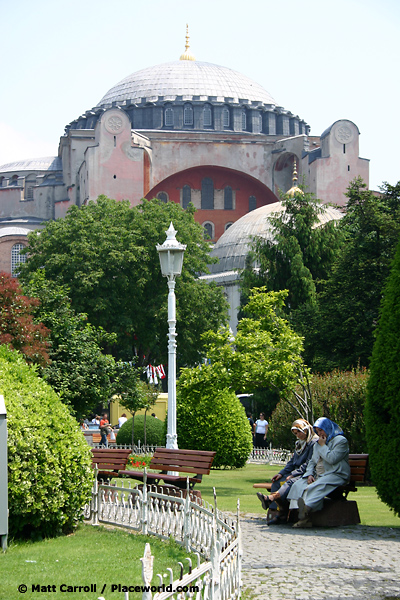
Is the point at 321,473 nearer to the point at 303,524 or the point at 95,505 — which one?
the point at 303,524

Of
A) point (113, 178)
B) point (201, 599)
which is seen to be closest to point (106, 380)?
point (201, 599)

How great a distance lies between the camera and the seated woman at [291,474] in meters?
9.20

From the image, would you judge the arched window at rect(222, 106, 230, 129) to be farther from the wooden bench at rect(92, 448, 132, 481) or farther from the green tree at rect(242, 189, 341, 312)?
the wooden bench at rect(92, 448, 132, 481)

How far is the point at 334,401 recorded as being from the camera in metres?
17.4

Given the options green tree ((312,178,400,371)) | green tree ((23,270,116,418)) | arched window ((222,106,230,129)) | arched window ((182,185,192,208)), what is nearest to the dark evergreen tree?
green tree ((312,178,400,371))

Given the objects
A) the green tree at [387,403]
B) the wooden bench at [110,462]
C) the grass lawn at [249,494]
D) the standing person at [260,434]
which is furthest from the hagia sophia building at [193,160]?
the green tree at [387,403]

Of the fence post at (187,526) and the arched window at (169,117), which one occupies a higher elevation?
the arched window at (169,117)

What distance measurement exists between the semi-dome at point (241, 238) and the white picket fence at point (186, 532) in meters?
37.4

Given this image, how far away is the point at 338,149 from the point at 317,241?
77.6 feet

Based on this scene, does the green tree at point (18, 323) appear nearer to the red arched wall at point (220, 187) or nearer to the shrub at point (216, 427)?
the shrub at point (216, 427)

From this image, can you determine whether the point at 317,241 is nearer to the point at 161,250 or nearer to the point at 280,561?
the point at 161,250

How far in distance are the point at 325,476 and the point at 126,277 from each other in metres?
25.5

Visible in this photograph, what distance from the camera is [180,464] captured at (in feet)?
Result: 33.5

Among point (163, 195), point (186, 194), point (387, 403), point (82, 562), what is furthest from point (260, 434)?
point (186, 194)
